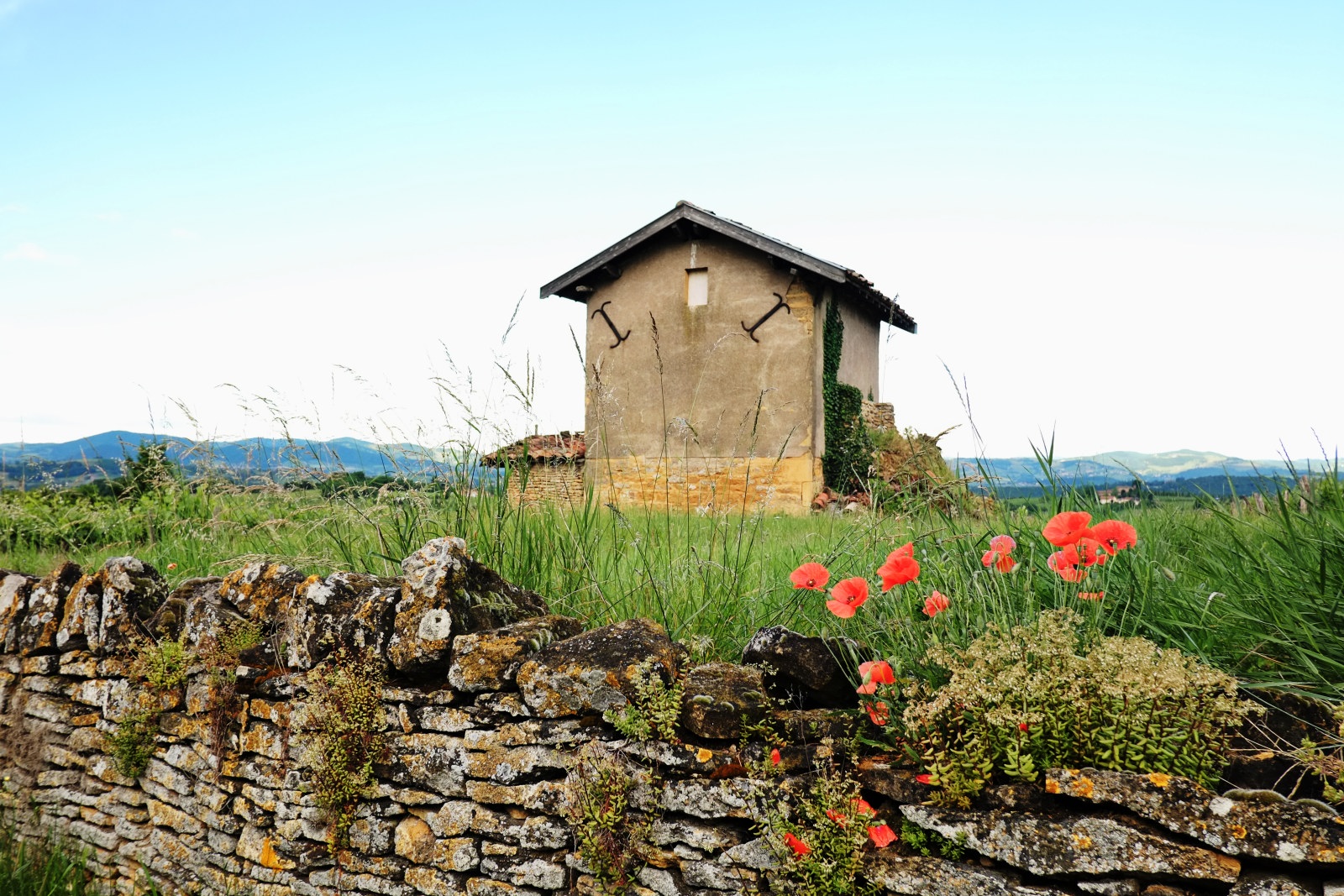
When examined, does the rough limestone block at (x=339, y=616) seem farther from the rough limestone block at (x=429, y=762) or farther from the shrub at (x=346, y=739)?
the rough limestone block at (x=429, y=762)

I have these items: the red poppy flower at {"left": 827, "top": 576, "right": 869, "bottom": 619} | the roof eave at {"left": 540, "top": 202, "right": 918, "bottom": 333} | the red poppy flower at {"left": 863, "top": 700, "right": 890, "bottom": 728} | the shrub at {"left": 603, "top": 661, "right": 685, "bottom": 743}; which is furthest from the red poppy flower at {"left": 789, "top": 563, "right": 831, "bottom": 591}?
the roof eave at {"left": 540, "top": 202, "right": 918, "bottom": 333}

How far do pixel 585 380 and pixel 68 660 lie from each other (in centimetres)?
375

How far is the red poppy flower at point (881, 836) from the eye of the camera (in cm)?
238

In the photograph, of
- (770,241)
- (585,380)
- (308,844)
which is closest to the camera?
(308,844)

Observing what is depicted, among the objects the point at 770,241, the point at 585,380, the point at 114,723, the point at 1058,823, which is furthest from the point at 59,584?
the point at 770,241

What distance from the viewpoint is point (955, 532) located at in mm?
3217

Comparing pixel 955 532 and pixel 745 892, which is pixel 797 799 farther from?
pixel 955 532

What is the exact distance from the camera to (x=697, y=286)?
15938mm

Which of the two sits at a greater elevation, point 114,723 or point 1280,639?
A: point 1280,639

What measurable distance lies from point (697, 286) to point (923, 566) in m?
13.2

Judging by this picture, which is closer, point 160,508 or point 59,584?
point 59,584

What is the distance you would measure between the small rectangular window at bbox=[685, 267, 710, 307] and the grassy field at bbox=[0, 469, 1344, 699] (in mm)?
10571

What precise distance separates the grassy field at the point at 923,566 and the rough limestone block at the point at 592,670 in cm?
31

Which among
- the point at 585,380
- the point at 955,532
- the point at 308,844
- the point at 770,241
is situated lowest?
the point at 308,844
